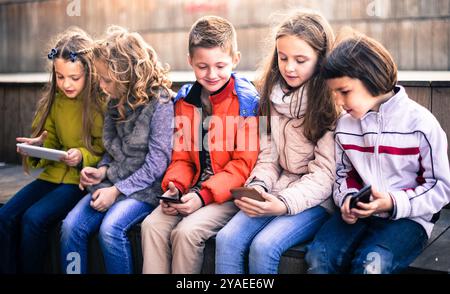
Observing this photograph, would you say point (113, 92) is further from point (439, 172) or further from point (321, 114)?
point (439, 172)

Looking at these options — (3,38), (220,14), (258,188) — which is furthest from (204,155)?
(3,38)

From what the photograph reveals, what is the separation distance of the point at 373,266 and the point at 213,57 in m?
1.17

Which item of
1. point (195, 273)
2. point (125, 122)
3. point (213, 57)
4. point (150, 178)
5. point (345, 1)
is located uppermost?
point (345, 1)

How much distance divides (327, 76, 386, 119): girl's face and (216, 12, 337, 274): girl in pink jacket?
0.19 m

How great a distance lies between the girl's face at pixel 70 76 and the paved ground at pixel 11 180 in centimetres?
86

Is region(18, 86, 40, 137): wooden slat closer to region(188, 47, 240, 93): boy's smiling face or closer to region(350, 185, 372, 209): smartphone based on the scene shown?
region(188, 47, 240, 93): boy's smiling face

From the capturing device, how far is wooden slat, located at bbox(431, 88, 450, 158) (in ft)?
10.9

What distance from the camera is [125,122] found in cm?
336

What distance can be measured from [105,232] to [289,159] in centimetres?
90

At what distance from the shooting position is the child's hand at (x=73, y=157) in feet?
11.1

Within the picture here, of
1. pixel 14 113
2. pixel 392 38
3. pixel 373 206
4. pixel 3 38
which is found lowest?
pixel 373 206

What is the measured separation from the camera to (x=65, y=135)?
3.59 m

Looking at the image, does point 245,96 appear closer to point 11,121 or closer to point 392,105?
point 392,105
